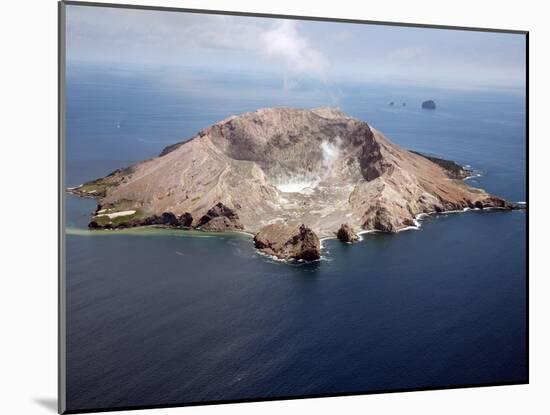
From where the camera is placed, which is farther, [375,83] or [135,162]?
[375,83]

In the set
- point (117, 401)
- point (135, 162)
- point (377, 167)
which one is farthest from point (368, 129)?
point (117, 401)

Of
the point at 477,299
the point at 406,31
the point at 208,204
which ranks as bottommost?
the point at 477,299

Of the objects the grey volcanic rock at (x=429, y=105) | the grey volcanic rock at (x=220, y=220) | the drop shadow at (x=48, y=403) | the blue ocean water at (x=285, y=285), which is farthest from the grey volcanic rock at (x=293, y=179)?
the drop shadow at (x=48, y=403)

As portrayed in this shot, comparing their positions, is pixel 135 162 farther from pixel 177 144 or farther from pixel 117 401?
pixel 117 401

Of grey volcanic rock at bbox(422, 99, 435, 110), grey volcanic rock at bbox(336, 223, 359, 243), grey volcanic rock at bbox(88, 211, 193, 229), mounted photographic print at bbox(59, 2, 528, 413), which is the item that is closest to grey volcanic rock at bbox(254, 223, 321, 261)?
mounted photographic print at bbox(59, 2, 528, 413)

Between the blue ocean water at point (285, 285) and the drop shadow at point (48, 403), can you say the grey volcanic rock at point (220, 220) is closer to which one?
the blue ocean water at point (285, 285)

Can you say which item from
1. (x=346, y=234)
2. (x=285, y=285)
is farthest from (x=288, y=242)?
(x=346, y=234)

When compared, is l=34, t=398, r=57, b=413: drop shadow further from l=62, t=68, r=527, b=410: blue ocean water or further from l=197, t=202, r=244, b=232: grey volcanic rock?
l=197, t=202, r=244, b=232: grey volcanic rock
